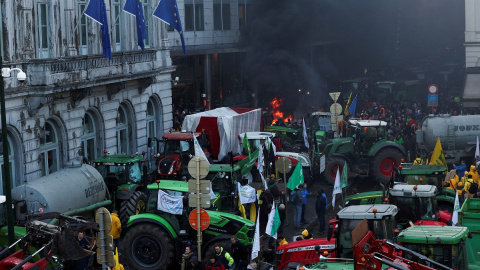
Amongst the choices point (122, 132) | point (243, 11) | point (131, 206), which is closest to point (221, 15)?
point (243, 11)

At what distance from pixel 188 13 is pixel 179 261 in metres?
32.0

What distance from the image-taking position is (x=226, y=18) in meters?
54.7

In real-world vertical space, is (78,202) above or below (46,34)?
below

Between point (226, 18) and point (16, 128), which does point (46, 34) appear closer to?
point (16, 128)

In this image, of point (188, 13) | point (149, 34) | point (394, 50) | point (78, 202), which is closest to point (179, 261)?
point (78, 202)

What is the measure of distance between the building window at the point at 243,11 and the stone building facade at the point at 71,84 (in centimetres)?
1759

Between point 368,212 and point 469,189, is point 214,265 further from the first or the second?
point 469,189

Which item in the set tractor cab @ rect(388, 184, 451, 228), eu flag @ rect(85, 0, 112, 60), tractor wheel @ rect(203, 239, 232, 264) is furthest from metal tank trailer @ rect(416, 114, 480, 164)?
tractor wheel @ rect(203, 239, 232, 264)

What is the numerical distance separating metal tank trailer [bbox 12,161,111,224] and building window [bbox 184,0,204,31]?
2688 cm

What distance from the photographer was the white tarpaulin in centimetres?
3556

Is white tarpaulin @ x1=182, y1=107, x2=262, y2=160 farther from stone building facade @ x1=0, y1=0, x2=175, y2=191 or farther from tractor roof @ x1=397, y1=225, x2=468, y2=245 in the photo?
tractor roof @ x1=397, y1=225, x2=468, y2=245

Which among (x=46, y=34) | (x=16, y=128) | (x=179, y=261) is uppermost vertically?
(x=46, y=34)

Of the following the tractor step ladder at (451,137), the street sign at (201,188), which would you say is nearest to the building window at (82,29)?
the tractor step ladder at (451,137)

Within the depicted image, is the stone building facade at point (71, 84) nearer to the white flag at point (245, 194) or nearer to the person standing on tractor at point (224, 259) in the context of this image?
the white flag at point (245, 194)
